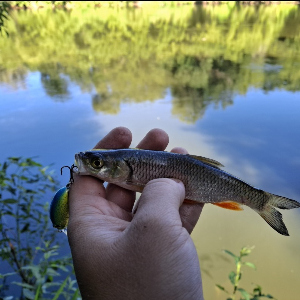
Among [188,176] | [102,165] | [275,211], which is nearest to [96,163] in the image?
[102,165]

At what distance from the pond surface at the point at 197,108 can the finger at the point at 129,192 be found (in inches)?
95.9

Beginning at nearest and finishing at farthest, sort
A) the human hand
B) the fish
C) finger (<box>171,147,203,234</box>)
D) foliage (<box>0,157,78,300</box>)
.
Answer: the human hand → the fish → finger (<box>171,147,203,234</box>) → foliage (<box>0,157,78,300</box>)

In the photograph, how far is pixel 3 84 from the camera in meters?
11.4

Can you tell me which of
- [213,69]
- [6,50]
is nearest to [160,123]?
[213,69]

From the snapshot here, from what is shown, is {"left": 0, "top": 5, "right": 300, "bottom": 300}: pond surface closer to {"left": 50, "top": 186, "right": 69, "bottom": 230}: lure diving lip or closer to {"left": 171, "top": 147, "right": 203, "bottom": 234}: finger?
{"left": 171, "top": 147, "right": 203, "bottom": 234}: finger

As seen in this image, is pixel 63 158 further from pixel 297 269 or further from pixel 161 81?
pixel 161 81

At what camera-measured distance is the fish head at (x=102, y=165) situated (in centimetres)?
211

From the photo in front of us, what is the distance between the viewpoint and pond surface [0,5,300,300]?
4.70 meters

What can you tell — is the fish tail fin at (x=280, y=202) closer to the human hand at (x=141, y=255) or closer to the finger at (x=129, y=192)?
the human hand at (x=141, y=255)

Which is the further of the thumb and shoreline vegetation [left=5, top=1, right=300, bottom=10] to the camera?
shoreline vegetation [left=5, top=1, right=300, bottom=10]

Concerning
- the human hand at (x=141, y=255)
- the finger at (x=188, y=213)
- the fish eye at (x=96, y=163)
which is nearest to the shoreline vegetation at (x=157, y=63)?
the finger at (x=188, y=213)

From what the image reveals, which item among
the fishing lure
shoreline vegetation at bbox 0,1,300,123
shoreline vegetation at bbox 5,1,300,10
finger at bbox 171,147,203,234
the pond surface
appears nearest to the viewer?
the fishing lure

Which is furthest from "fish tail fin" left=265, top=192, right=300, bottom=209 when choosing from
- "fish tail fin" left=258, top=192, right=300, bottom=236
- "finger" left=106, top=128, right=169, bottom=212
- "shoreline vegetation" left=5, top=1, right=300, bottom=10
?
"shoreline vegetation" left=5, top=1, right=300, bottom=10

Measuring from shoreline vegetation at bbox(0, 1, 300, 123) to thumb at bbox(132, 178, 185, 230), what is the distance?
21.4 ft
